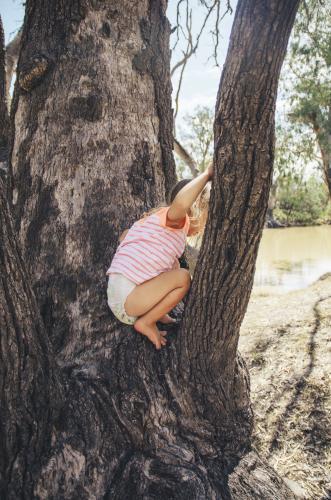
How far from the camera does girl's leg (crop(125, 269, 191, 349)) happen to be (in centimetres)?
202

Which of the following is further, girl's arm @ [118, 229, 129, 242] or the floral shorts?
girl's arm @ [118, 229, 129, 242]

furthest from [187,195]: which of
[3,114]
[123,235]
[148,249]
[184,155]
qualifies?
[184,155]

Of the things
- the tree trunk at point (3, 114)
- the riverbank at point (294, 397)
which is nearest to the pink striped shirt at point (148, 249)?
the riverbank at point (294, 397)

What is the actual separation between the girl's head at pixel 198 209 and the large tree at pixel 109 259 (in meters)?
0.35

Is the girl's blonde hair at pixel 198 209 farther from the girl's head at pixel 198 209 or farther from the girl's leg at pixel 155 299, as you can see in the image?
the girl's leg at pixel 155 299

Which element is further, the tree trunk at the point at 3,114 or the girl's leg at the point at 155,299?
the tree trunk at the point at 3,114

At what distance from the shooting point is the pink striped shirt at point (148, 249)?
2051mm

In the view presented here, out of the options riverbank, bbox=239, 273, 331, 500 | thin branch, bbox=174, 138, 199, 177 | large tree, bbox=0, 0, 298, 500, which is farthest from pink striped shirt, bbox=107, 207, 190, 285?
thin branch, bbox=174, 138, 199, 177

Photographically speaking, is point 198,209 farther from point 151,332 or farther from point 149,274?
point 151,332

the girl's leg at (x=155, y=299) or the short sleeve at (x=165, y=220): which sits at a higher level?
the short sleeve at (x=165, y=220)

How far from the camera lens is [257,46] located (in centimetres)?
131

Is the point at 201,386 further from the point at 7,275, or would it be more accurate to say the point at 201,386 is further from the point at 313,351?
the point at 313,351

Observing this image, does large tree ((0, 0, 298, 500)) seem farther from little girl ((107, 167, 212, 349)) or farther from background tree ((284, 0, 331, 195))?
background tree ((284, 0, 331, 195))

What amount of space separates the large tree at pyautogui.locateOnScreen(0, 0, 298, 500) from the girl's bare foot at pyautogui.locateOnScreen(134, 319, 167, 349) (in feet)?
0.16
